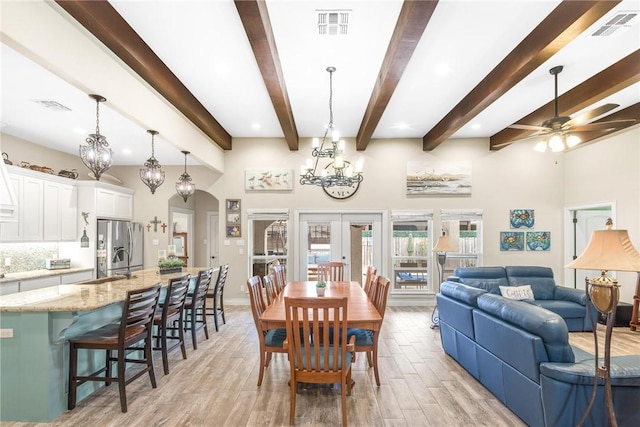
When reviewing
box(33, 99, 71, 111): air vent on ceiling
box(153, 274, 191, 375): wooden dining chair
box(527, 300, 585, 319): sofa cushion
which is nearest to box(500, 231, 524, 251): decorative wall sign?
box(527, 300, 585, 319): sofa cushion

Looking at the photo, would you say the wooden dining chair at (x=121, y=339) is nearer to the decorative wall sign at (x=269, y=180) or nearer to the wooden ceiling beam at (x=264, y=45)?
the wooden ceiling beam at (x=264, y=45)

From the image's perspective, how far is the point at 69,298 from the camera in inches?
111

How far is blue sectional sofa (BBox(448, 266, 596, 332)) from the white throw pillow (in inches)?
3.2

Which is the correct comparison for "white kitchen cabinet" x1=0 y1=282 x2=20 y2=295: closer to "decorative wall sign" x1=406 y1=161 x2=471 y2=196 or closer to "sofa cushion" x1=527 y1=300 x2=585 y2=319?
"decorative wall sign" x1=406 y1=161 x2=471 y2=196

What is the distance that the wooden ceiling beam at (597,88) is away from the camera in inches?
139

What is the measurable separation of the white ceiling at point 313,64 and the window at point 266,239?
1.98 metres

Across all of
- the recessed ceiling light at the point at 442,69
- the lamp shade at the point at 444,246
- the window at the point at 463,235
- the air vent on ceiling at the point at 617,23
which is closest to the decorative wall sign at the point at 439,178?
the window at the point at 463,235

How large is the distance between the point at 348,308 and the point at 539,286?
3796mm

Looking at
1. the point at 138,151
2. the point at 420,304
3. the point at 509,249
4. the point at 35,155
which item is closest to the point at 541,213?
the point at 509,249

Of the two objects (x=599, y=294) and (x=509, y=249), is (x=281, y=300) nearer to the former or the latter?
(x=599, y=294)

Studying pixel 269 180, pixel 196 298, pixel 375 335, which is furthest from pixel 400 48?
pixel 269 180

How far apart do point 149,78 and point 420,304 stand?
5915 mm

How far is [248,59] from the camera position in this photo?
349cm

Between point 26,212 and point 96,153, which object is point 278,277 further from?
point 26,212
